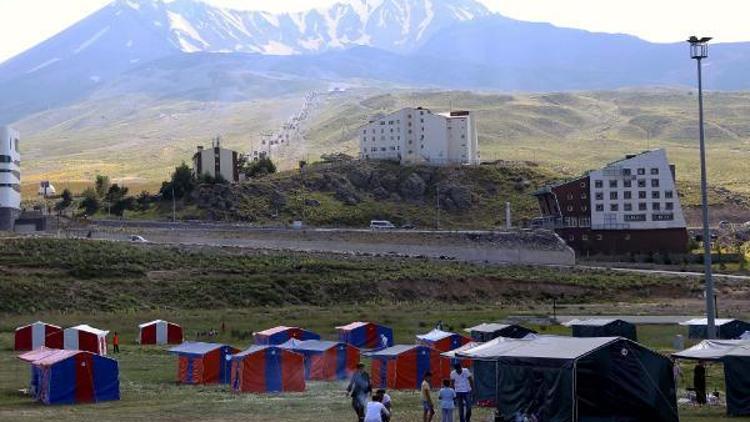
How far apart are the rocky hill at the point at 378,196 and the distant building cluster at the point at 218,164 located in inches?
224

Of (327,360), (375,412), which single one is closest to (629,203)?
(327,360)

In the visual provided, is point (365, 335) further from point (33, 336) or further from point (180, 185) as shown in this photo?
point (180, 185)

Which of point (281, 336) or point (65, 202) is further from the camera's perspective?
point (65, 202)

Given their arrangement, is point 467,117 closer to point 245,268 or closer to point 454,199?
point 454,199

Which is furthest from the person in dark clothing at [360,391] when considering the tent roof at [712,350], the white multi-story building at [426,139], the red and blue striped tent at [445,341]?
the white multi-story building at [426,139]

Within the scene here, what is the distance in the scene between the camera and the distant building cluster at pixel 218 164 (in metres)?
160

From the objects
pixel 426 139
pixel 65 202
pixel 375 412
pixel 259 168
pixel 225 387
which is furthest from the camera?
pixel 259 168

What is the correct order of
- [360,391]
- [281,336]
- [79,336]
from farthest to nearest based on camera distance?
1. [281,336]
2. [79,336]
3. [360,391]

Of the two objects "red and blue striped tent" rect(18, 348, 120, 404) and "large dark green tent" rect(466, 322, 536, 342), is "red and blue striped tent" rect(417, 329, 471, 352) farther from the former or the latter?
"red and blue striped tent" rect(18, 348, 120, 404)

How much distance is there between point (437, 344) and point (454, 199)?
104 meters

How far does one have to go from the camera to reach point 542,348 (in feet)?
95.9

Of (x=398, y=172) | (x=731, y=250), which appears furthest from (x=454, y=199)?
(x=731, y=250)

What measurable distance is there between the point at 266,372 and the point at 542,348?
13.9 m

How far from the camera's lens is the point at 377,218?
474 ft
